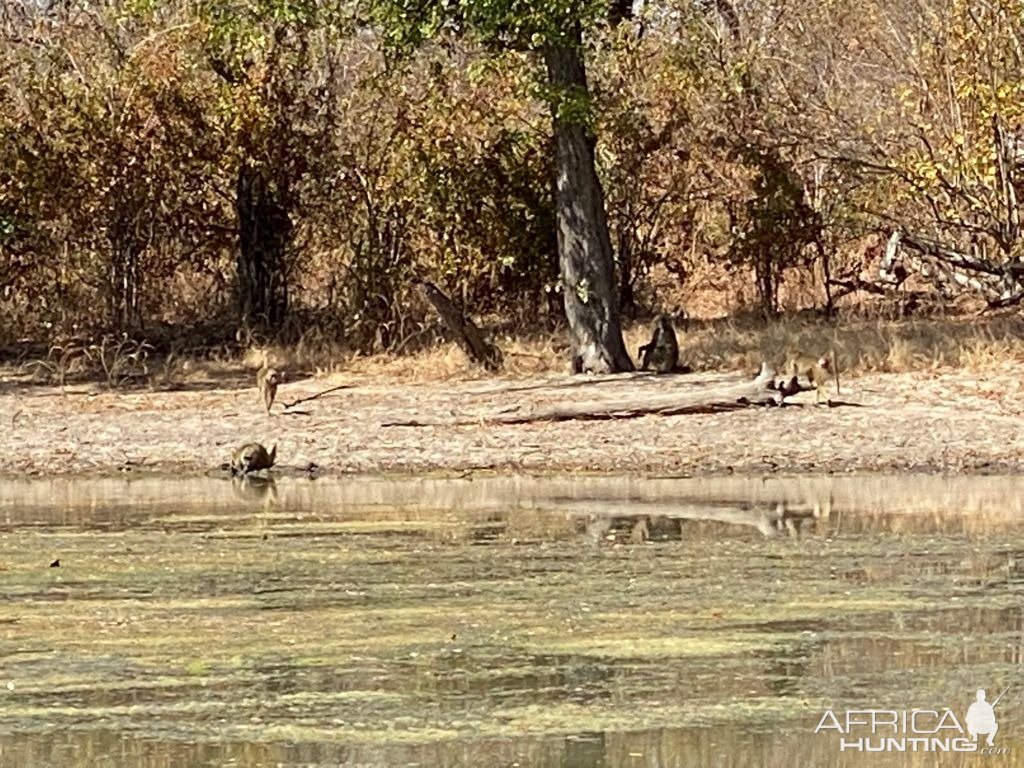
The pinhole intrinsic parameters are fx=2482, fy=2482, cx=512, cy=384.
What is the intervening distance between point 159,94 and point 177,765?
62.6 feet

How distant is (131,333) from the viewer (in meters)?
27.9

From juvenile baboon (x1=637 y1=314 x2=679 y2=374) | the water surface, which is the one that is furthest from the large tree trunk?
the water surface

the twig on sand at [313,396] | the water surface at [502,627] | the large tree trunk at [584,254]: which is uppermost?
the large tree trunk at [584,254]

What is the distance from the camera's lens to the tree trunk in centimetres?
2816

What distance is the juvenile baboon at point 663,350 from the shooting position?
2425 cm

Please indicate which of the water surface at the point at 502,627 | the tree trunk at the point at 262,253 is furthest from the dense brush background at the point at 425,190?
the water surface at the point at 502,627

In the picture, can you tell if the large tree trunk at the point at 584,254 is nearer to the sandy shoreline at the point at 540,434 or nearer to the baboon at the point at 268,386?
the sandy shoreline at the point at 540,434

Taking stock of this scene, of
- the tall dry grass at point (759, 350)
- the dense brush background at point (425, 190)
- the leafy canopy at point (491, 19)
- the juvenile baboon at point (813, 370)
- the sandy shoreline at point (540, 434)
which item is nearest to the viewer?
the sandy shoreline at point (540, 434)

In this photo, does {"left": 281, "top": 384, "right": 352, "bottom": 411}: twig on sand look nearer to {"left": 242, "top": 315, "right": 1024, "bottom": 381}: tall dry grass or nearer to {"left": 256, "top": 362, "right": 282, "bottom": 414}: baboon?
{"left": 256, "top": 362, "right": 282, "bottom": 414}: baboon

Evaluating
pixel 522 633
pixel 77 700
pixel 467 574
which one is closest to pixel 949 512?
pixel 467 574

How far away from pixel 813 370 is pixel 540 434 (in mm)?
2508

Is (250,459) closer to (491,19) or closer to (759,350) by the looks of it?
(491,19)

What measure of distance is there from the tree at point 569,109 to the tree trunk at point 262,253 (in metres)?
3.83

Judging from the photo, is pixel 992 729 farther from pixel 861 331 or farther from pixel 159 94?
pixel 159 94
